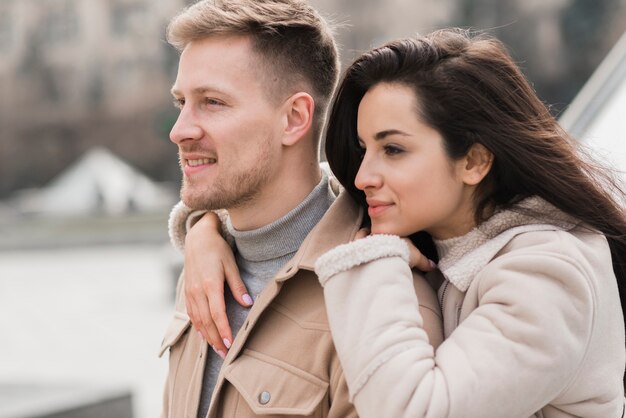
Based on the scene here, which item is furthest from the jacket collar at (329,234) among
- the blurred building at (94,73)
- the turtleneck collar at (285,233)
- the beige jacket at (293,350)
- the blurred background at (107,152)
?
the blurred building at (94,73)

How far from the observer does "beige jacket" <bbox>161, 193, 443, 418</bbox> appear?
1884 mm

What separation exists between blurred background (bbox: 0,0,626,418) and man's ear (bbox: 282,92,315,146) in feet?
1.09

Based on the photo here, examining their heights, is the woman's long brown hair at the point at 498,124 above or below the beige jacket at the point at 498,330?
above

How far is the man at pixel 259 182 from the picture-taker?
1976 millimetres

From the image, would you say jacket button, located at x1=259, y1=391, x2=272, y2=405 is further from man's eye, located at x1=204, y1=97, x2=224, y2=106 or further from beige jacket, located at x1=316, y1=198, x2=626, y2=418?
man's eye, located at x1=204, y1=97, x2=224, y2=106

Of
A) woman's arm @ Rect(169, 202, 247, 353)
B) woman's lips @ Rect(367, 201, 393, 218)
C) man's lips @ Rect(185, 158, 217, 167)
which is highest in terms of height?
woman's lips @ Rect(367, 201, 393, 218)

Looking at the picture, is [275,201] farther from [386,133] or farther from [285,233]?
[386,133]

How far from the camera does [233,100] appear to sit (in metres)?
2.15

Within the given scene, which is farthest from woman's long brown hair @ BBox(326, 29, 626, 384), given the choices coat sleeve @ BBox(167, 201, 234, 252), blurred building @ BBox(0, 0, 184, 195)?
blurred building @ BBox(0, 0, 184, 195)

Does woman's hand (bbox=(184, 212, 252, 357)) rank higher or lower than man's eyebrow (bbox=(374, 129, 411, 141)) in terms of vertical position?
lower

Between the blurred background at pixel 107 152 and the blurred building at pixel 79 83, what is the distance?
0.19 feet

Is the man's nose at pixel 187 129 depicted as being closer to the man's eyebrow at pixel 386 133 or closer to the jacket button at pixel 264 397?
the man's eyebrow at pixel 386 133

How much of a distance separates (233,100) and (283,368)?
0.65 m

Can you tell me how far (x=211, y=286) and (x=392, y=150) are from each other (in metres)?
0.61
